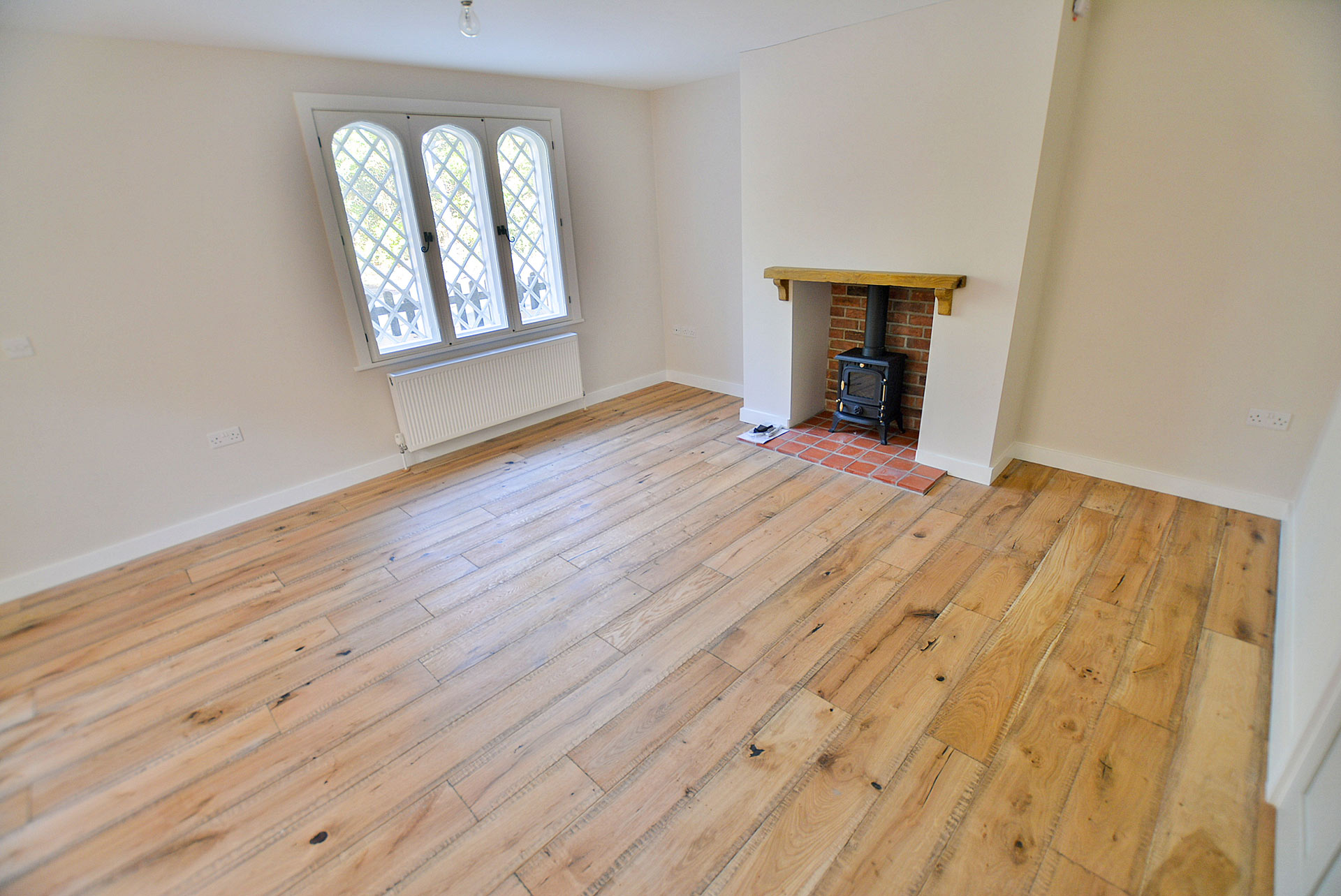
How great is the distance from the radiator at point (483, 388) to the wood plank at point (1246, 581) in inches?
158

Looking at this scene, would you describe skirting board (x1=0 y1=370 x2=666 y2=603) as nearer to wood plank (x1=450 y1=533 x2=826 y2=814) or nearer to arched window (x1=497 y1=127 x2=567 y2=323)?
arched window (x1=497 y1=127 x2=567 y2=323)

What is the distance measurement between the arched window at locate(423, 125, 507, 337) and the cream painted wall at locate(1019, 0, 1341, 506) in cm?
357

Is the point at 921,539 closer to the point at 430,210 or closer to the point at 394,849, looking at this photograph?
the point at 394,849

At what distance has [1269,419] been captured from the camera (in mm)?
2832

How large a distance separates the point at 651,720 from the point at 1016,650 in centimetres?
137

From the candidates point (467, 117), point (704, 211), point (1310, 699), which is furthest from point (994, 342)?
point (467, 117)

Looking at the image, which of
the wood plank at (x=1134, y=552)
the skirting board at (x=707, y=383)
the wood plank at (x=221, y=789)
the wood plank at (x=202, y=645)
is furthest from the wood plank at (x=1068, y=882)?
the skirting board at (x=707, y=383)

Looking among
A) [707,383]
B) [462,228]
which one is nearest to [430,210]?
[462,228]

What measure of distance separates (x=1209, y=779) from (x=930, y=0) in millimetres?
3305

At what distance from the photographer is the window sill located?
381 centimetres

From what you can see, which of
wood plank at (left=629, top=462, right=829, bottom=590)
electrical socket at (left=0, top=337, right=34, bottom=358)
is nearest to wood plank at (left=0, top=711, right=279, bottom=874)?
wood plank at (left=629, top=462, right=829, bottom=590)

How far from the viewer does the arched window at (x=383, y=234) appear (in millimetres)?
3471

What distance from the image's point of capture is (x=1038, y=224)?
9.75ft

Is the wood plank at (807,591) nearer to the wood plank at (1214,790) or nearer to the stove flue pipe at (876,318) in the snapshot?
the wood plank at (1214,790)
